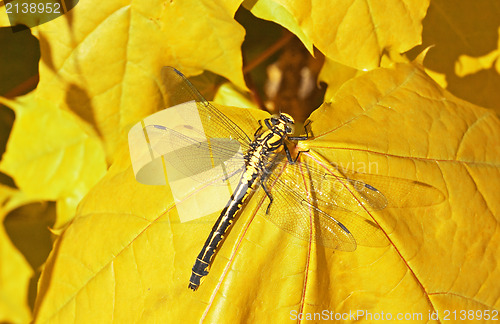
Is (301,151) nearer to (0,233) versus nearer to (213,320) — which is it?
(213,320)

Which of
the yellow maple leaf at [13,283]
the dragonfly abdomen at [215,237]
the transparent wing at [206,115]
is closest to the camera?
the dragonfly abdomen at [215,237]

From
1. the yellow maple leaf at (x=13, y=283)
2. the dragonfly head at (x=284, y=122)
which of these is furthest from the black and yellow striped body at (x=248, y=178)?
the yellow maple leaf at (x=13, y=283)

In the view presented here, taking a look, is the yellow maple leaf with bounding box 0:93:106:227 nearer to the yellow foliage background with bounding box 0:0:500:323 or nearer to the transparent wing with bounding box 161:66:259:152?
the yellow foliage background with bounding box 0:0:500:323

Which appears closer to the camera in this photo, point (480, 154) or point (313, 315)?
point (313, 315)

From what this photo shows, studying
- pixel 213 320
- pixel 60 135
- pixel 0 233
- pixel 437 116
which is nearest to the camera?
pixel 213 320

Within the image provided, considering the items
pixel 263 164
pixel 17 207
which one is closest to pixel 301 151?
pixel 263 164

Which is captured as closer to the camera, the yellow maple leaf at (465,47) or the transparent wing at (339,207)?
the transparent wing at (339,207)

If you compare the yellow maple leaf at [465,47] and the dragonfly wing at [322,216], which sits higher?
the yellow maple leaf at [465,47]

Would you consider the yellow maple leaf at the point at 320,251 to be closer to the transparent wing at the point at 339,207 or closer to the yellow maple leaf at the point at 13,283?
the transparent wing at the point at 339,207

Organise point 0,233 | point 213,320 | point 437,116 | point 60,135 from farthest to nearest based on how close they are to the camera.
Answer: point 0,233 → point 60,135 → point 437,116 → point 213,320
